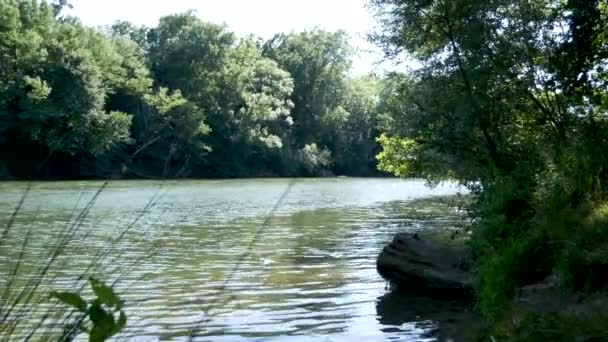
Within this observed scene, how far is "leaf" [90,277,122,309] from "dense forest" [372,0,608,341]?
12.6ft

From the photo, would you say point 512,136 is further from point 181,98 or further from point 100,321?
point 181,98

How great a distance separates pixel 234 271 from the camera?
10.3 feet

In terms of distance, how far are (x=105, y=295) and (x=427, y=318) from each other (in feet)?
28.5

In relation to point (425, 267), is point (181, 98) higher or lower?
higher

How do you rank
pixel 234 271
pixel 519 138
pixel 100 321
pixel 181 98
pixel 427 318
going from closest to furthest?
pixel 100 321 → pixel 234 271 → pixel 427 318 → pixel 519 138 → pixel 181 98

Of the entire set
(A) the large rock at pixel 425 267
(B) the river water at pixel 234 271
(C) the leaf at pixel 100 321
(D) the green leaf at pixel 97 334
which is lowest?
(B) the river water at pixel 234 271

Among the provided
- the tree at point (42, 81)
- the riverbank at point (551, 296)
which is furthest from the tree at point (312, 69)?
the riverbank at point (551, 296)

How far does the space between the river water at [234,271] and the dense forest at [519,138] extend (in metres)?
1.81

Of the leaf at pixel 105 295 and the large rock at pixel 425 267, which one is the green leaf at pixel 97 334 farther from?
the large rock at pixel 425 267

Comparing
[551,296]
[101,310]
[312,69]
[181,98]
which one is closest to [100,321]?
[101,310]

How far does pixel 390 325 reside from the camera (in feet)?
33.8

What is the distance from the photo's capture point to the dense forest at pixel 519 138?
7.40 metres

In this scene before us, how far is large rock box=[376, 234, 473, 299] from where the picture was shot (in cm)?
1213

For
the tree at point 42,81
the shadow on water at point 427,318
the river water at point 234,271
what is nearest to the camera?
the river water at point 234,271
